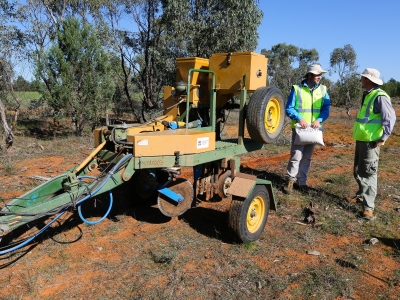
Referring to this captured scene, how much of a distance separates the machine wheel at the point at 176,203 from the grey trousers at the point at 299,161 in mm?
2450

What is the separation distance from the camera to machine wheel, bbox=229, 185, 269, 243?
4.18 meters

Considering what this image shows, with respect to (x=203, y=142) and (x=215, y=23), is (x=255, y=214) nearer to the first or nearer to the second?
(x=203, y=142)

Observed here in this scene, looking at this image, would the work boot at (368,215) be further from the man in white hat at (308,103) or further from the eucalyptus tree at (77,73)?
the eucalyptus tree at (77,73)

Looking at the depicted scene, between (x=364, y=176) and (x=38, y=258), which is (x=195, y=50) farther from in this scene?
(x=38, y=258)

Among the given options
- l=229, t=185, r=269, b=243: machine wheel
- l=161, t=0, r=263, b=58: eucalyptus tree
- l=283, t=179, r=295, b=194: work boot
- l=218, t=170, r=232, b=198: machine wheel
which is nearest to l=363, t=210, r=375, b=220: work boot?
l=283, t=179, r=295, b=194: work boot

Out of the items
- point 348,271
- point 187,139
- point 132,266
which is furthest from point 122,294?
point 348,271

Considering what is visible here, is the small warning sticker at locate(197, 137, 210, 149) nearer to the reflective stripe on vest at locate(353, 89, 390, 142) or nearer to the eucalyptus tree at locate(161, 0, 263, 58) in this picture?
the reflective stripe on vest at locate(353, 89, 390, 142)

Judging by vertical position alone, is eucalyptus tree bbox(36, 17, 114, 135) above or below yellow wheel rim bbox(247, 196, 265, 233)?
above

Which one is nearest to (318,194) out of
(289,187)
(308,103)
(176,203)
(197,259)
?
(289,187)

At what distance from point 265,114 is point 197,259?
2.03 m

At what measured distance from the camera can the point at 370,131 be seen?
17.3ft

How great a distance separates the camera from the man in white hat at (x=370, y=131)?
513 centimetres

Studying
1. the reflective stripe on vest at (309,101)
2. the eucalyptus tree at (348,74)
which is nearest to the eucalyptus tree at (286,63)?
the eucalyptus tree at (348,74)

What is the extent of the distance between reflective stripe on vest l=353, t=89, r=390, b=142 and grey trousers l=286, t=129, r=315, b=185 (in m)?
1.06
